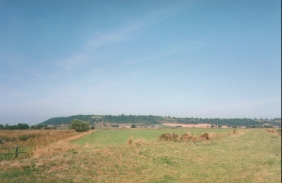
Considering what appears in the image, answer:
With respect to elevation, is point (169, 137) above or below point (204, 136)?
above

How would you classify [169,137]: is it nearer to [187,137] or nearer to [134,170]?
[187,137]

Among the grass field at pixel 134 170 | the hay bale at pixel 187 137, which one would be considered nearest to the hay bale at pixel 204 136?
the hay bale at pixel 187 137

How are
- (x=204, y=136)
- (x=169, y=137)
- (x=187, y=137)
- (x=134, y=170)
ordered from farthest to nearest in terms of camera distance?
(x=204, y=136) < (x=187, y=137) < (x=169, y=137) < (x=134, y=170)

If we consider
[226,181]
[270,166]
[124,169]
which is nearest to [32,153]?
[124,169]

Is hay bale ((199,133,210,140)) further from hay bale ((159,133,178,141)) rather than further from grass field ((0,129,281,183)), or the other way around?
grass field ((0,129,281,183))

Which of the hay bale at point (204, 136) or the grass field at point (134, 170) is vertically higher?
the grass field at point (134, 170)

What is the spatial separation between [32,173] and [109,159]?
6577 millimetres

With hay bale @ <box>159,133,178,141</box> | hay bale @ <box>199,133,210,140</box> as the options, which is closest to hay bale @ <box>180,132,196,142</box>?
hay bale @ <box>159,133,178,141</box>

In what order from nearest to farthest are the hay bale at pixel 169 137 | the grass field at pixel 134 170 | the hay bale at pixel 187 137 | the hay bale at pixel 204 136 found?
the grass field at pixel 134 170 < the hay bale at pixel 169 137 < the hay bale at pixel 187 137 < the hay bale at pixel 204 136

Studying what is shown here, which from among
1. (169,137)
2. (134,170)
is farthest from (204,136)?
(134,170)

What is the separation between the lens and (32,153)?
787 inches

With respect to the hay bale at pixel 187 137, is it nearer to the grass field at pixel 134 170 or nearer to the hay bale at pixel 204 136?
the hay bale at pixel 204 136

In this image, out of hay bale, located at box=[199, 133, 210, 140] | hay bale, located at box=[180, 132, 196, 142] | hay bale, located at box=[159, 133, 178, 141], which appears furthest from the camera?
hay bale, located at box=[199, 133, 210, 140]

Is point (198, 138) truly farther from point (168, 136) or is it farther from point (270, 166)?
point (270, 166)
